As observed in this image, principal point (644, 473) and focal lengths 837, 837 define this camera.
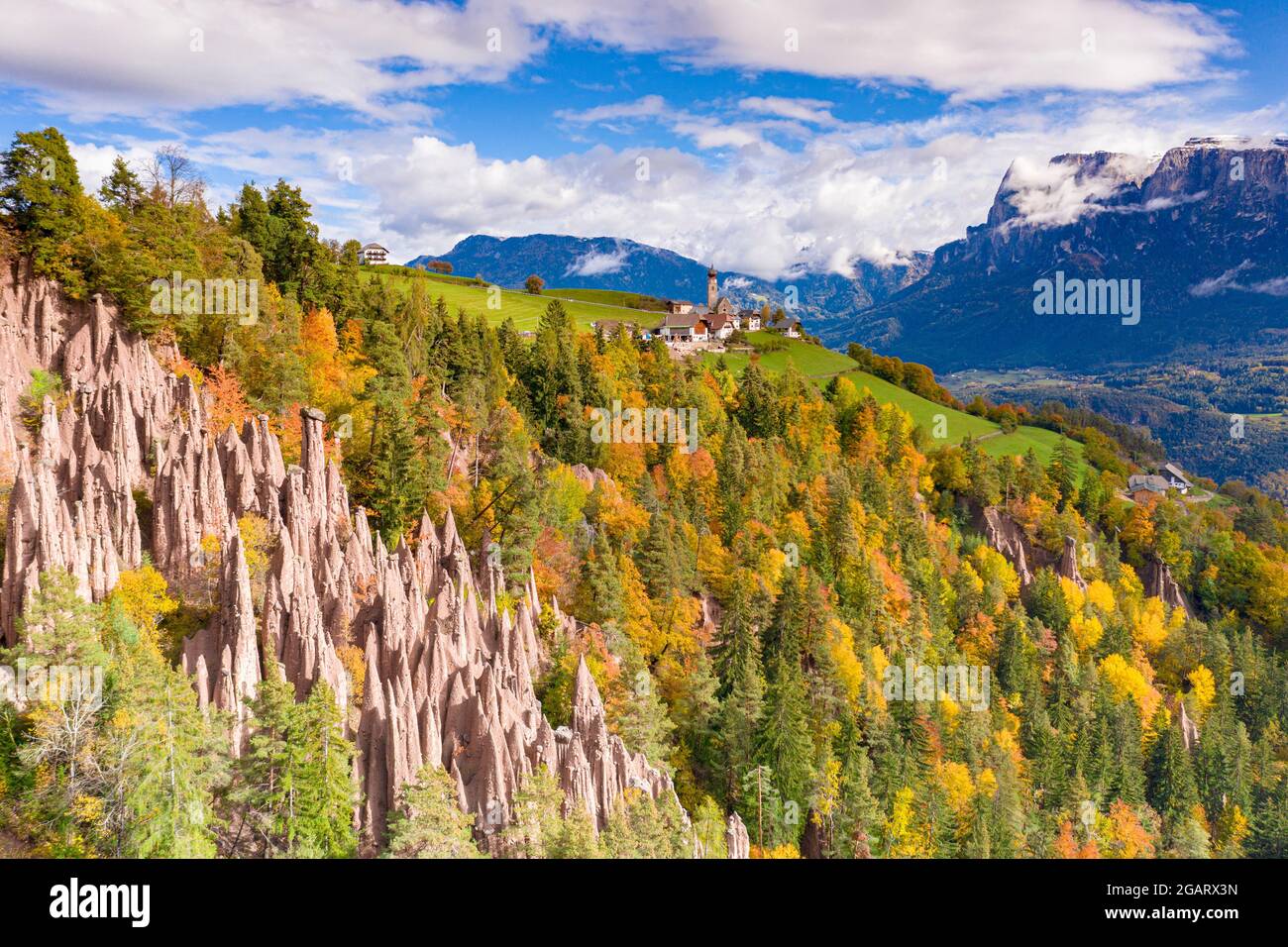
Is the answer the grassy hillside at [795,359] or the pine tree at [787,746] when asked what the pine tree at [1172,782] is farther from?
the grassy hillside at [795,359]

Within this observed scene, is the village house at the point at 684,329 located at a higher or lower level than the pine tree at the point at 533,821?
higher

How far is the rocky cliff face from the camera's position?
3086cm

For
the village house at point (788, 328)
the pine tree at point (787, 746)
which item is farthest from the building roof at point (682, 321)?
the pine tree at point (787, 746)

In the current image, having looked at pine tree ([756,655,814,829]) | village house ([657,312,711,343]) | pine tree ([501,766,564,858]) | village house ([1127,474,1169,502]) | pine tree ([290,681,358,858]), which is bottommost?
pine tree ([756,655,814,829])

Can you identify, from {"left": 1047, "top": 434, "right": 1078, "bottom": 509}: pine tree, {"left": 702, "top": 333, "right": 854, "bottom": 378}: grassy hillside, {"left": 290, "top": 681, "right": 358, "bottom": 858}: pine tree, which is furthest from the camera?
{"left": 702, "top": 333, "right": 854, "bottom": 378}: grassy hillside

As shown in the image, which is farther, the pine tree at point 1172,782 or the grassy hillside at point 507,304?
the grassy hillside at point 507,304

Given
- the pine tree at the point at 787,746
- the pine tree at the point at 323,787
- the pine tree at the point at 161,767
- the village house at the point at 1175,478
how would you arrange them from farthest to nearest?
the village house at the point at 1175,478, the pine tree at the point at 787,746, the pine tree at the point at 323,787, the pine tree at the point at 161,767

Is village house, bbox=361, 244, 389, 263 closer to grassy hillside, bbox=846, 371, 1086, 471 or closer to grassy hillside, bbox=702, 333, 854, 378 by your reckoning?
grassy hillside, bbox=702, 333, 854, 378

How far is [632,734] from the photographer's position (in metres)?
45.2

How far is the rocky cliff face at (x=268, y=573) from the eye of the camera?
30859 mm

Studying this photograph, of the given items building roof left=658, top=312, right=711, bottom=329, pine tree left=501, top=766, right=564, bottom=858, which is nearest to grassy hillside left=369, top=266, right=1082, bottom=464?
building roof left=658, top=312, right=711, bottom=329

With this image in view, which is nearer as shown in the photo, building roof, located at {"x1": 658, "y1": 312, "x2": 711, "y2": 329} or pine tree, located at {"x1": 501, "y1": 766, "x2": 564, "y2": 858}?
pine tree, located at {"x1": 501, "y1": 766, "x2": 564, "y2": 858}

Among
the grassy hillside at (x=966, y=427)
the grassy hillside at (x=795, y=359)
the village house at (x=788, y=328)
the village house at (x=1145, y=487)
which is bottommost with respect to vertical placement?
the village house at (x=1145, y=487)
